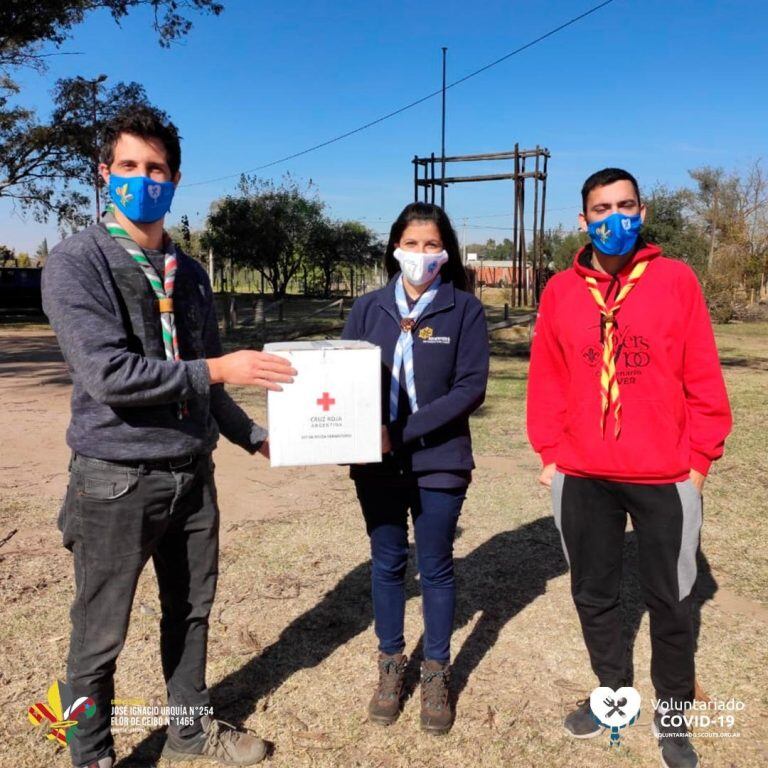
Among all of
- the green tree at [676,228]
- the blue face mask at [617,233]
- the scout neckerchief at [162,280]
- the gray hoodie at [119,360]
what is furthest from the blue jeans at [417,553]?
the green tree at [676,228]

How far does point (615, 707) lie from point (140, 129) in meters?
2.65

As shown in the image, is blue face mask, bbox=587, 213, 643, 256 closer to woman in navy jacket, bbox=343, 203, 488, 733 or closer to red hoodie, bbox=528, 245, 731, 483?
red hoodie, bbox=528, 245, 731, 483

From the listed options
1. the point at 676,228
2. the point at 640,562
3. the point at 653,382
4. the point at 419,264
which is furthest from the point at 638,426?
the point at 676,228

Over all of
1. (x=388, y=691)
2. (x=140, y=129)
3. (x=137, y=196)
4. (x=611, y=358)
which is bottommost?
(x=388, y=691)

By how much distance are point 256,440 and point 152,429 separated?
556mm

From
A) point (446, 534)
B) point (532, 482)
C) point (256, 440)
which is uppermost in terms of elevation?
point (256, 440)

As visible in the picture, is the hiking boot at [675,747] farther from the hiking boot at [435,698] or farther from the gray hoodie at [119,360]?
the gray hoodie at [119,360]

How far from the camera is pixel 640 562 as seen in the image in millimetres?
2566

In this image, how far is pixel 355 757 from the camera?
258 centimetres

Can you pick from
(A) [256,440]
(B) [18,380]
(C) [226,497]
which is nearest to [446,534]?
(A) [256,440]

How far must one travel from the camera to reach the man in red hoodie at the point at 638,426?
8.07 ft

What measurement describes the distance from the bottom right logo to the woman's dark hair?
5.46 feet

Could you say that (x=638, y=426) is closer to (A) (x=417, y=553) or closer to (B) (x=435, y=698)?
(A) (x=417, y=553)

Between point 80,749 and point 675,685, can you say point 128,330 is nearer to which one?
point 80,749
